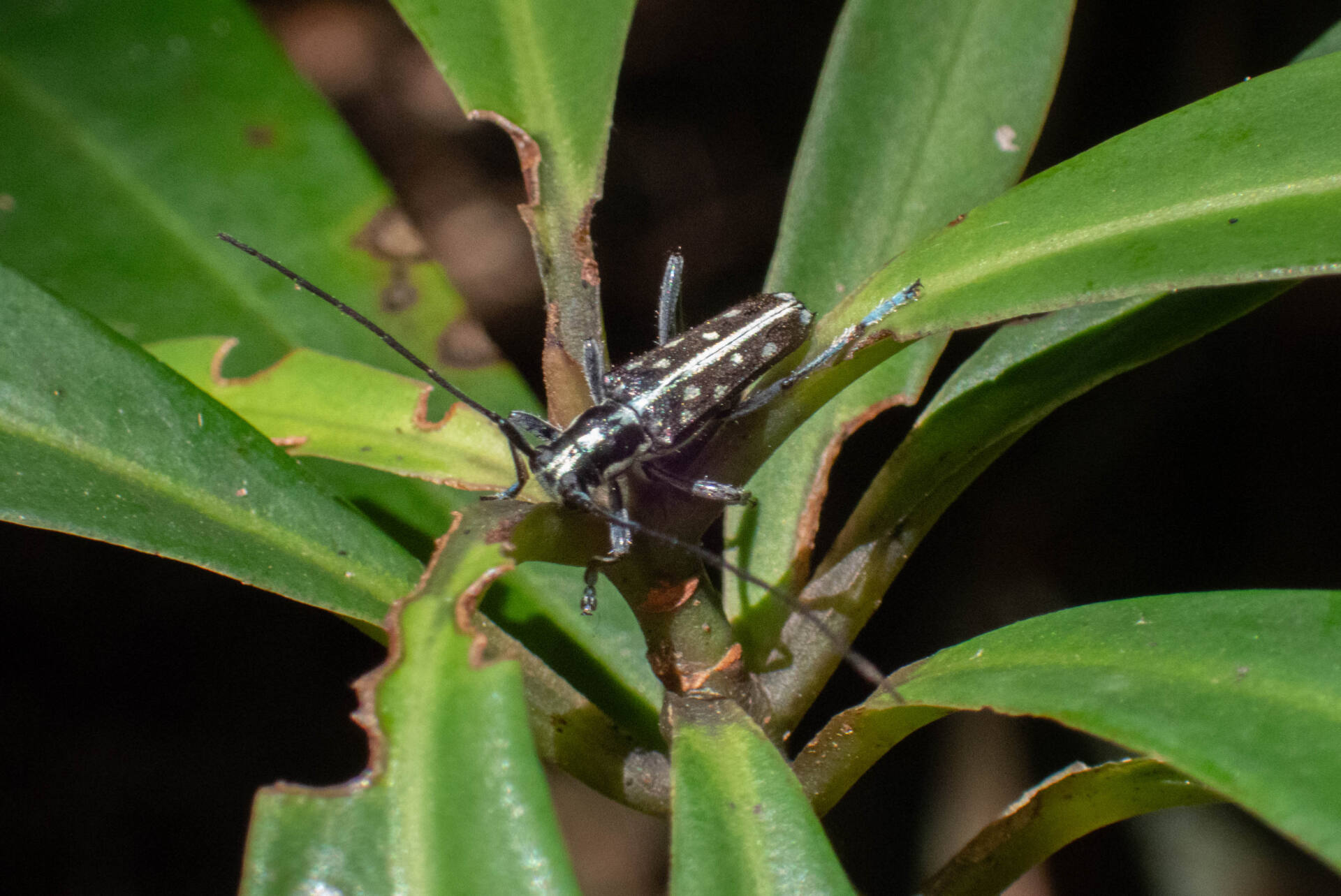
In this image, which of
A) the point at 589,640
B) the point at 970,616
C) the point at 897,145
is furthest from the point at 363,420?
the point at 970,616

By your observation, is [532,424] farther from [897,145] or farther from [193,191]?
[193,191]

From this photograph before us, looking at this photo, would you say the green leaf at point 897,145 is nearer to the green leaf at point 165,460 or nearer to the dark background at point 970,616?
the green leaf at point 165,460

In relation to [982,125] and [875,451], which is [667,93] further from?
[982,125]

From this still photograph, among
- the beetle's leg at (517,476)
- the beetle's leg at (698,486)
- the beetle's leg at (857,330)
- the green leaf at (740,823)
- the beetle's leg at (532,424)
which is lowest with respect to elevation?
the green leaf at (740,823)

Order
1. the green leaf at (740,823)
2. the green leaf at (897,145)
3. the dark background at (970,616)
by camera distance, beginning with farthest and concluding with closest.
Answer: the dark background at (970,616) < the green leaf at (897,145) < the green leaf at (740,823)

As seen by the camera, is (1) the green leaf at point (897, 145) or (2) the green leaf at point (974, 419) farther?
(1) the green leaf at point (897, 145)

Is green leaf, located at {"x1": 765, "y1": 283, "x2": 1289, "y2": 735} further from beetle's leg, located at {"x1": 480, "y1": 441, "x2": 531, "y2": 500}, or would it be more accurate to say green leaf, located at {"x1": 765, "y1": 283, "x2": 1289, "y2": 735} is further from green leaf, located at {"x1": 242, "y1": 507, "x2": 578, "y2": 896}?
green leaf, located at {"x1": 242, "y1": 507, "x2": 578, "y2": 896}

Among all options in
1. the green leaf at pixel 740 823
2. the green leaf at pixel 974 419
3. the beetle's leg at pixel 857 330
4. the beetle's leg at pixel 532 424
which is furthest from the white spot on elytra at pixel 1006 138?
the green leaf at pixel 740 823

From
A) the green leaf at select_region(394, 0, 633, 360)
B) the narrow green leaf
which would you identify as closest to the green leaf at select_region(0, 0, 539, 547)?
the narrow green leaf
